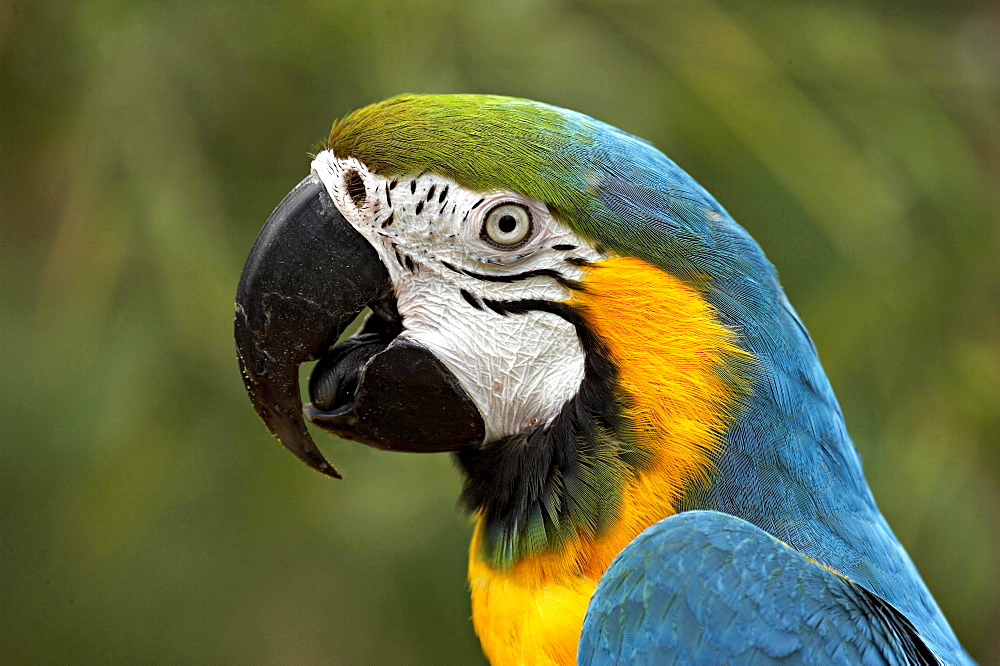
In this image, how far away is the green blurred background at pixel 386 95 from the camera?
2158mm

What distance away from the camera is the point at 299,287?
1.13 m

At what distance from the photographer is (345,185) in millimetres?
1149

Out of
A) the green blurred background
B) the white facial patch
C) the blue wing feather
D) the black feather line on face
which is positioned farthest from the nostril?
the green blurred background

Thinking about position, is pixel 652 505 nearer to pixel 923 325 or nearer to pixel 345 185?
pixel 345 185

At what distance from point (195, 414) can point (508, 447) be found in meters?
1.35

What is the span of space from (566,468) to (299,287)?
1.36 feet

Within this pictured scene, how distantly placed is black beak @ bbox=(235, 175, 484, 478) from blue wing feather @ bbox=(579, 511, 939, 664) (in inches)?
12.9

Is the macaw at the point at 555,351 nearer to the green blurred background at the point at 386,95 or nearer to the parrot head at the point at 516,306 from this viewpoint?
the parrot head at the point at 516,306

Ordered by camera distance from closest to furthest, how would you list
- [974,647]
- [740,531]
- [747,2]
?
[740,531] < [747,2] < [974,647]

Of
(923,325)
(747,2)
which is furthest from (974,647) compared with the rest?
(747,2)

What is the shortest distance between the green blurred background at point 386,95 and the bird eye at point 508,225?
107 cm

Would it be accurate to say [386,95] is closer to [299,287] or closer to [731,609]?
[299,287]

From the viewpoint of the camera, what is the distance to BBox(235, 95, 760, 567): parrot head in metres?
1.09

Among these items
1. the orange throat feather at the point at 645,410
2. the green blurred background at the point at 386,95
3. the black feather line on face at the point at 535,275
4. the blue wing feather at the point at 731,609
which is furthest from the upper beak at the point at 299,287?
the green blurred background at the point at 386,95
